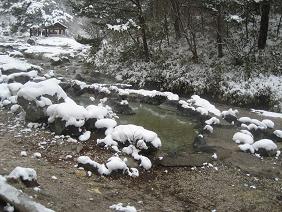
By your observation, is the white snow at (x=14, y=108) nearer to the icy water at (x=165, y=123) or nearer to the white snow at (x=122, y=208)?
the icy water at (x=165, y=123)

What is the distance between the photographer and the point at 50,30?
5888 cm

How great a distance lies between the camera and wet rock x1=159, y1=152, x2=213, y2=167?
793cm

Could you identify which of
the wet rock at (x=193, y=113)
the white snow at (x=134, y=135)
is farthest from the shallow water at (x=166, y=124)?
the white snow at (x=134, y=135)

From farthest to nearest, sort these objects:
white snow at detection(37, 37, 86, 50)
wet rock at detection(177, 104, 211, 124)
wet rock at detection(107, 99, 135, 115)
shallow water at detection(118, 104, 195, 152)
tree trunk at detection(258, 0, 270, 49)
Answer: white snow at detection(37, 37, 86, 50) → tree trunk at detection(258, 0, 270, 49) → wet rock at detection(107, 99, 135, 115) → wet rock at detection(177, 104, 211, 124) → shallow water at detection(118, 104, 195, 152)

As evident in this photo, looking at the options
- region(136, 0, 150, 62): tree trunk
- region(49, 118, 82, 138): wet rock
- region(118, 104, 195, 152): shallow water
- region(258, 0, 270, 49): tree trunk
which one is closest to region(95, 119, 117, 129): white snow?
region(49, 118, 82, 138): wet rock

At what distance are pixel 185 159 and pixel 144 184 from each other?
1.48 metres

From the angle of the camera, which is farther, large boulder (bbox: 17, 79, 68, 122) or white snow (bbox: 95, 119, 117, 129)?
large boulder (bbox: 17, 79, 68, 122)

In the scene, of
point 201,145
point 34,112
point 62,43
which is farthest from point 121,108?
point 62,43

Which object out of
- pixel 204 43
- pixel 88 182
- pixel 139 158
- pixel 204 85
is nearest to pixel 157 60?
pixel 204 43

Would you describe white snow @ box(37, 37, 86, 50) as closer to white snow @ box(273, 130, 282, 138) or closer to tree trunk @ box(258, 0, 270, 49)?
tree trunk @ box(258, 0, 270, 49)

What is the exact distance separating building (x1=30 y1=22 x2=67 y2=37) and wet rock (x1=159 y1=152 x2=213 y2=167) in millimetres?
51451

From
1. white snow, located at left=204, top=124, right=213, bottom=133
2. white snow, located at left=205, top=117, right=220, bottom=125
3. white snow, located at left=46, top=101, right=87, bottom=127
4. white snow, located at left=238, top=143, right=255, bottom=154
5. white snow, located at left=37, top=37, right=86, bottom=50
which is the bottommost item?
white snow, located at left=238, top=143, right=255, bottom=154

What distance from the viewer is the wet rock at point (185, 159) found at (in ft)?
26.0

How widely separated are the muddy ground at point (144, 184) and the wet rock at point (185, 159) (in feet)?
0.50
